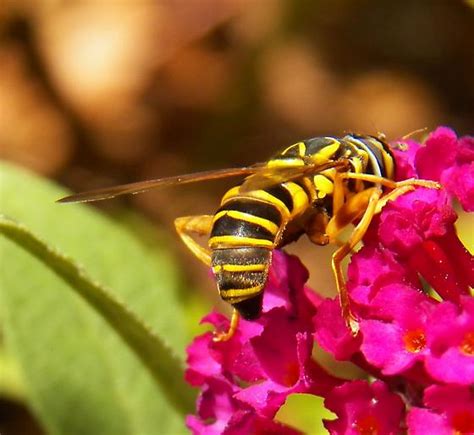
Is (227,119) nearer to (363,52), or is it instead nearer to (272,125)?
(272,125)

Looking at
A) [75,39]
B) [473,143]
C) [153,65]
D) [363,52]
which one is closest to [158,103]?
[153,65]

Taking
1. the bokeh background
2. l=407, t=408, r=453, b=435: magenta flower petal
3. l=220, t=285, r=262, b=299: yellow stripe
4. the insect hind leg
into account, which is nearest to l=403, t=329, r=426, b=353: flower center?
l=407, t=408, r=453, b=435: magenta flower petal

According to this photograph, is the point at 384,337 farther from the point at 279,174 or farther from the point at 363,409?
the point at 279,174

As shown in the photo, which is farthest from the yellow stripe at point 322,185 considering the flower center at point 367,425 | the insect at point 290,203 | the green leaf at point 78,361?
the green leaf at point 78,361

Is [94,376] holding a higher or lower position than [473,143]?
lower

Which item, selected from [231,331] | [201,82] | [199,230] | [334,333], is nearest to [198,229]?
[199,230]

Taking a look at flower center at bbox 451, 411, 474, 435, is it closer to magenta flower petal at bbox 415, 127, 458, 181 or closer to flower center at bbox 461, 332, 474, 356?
flower center at bbox 461, 332, 474, 356

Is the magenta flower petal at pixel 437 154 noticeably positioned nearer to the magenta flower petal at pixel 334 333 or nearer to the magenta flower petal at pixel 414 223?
the magenta flower petal at pixel 414 223

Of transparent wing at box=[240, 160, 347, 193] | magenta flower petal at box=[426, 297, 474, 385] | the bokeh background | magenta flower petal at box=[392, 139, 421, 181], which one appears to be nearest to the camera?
magenta flower petal at box=[426, 297, 474, 385]
